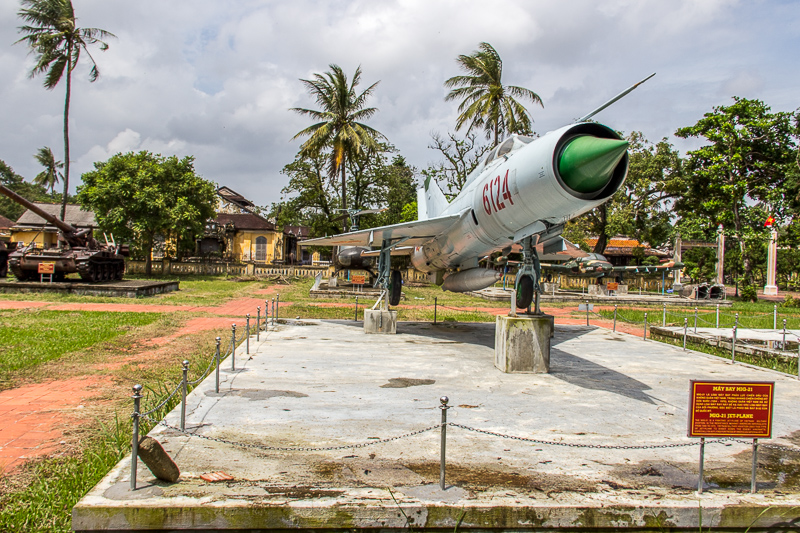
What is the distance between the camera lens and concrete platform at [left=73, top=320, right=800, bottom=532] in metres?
3.42

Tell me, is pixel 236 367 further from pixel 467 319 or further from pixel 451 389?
pixel 467 319

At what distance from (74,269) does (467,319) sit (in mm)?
18489

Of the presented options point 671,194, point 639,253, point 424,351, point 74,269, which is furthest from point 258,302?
point 639,253

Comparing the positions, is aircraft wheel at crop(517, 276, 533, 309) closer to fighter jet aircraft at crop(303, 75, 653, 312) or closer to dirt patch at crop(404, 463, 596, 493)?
fighter jet aircraft at crop(303, 75, 653, 312)

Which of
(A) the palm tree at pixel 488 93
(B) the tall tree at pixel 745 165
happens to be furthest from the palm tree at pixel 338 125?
(B) the tall tree at pixel 745 165

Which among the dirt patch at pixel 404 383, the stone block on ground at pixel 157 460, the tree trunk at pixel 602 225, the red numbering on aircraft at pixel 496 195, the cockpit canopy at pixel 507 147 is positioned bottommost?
the dirt patch at pixel 404 383

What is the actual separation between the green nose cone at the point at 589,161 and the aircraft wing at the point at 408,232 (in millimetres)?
4383

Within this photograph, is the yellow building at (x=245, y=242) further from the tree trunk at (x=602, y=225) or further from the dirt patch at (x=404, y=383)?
the dirt patch at (x=404, y=383)

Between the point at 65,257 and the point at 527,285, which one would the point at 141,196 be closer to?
the point at 65,257

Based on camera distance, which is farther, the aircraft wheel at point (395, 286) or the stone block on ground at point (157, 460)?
the aircraft wheel at point (395, 286)

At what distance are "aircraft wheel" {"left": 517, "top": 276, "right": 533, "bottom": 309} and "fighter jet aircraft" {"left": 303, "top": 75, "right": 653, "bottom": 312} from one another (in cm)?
2

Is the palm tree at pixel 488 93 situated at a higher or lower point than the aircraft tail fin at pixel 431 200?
higher

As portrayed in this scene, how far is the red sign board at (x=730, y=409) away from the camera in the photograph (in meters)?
3.89

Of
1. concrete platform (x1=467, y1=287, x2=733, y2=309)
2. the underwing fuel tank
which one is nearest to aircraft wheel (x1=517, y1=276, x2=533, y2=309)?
the underwing fuel tank
